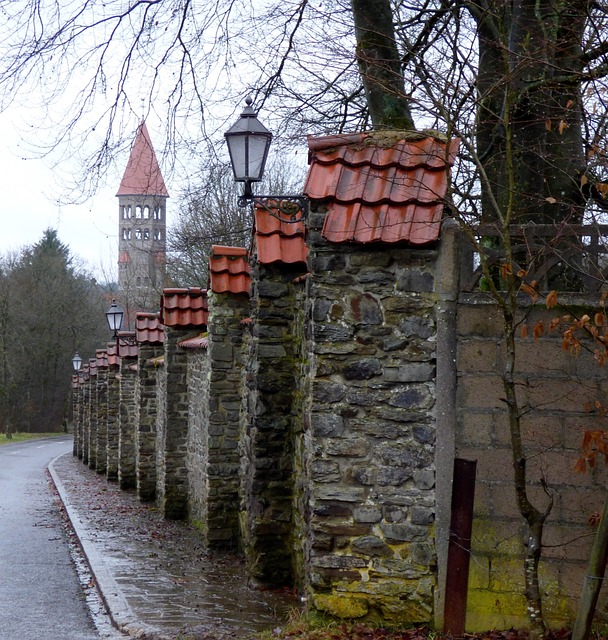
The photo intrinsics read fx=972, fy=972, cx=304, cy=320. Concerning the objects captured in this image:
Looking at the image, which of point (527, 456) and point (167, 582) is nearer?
point (527, 456)

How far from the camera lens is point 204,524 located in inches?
495

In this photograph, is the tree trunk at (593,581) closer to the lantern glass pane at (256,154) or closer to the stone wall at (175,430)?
the lantern glass pane at (256,154)

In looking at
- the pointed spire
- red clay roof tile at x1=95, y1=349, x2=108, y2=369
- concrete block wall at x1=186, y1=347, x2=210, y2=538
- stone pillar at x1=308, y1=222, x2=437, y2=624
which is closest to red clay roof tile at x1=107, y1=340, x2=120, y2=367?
red clay roof tile at x1=95, y1=349, x2=108, y2=369

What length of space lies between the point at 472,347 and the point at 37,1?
634 centimetres

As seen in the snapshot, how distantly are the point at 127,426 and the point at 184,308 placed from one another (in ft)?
25.5

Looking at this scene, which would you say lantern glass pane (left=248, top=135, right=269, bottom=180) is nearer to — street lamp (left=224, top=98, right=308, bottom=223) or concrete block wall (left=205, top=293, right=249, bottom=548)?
street lamp (left=224, top=98, right=308, bottom=223)

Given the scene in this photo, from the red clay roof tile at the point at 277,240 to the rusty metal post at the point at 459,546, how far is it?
3233 mm

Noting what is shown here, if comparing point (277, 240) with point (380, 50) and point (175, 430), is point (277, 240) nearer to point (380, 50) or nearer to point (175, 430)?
point (380, 50)

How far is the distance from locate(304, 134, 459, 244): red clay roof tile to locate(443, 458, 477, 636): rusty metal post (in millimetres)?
1590

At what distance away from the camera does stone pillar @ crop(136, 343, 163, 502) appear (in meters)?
17.8

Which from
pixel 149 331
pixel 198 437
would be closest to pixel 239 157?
pixel 198 437

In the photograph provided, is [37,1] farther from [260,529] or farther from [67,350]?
[67,350]

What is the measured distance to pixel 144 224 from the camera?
94.0 ft

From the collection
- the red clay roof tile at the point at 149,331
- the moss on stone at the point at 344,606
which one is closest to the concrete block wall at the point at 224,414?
the moss on stone at the point at 344,606
